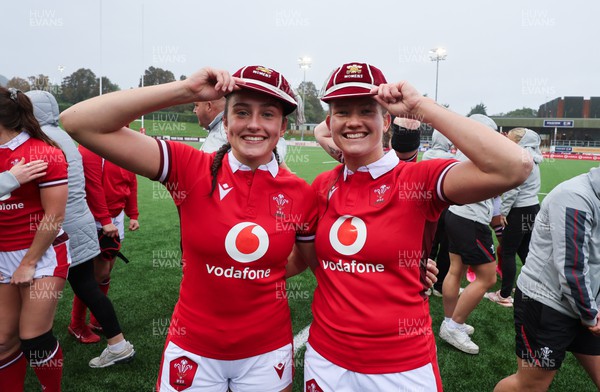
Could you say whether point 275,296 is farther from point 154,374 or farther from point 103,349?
point 103,349

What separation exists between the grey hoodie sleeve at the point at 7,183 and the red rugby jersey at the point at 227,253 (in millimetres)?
1331

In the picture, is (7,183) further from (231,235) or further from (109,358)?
(109,358)

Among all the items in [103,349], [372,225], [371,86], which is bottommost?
[103,349]

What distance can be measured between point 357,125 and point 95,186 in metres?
3.28

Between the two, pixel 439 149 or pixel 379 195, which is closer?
pixel 379 195

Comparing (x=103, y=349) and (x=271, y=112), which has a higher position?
(x=271, y=112)

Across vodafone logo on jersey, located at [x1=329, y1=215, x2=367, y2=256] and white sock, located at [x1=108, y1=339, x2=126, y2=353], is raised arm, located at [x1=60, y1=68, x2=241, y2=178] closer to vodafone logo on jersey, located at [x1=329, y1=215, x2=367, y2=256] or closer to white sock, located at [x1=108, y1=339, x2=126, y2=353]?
vodafone logo on jersey, located at [x1=329, y1=215, x2=367, y2=256]

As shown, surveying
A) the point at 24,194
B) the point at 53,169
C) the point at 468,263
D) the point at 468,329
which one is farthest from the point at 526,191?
the point at 24,194

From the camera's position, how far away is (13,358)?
264 centimetres

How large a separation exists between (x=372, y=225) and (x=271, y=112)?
0.73 meters

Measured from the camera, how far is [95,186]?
3971mm

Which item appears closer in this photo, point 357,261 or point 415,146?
point 357,261

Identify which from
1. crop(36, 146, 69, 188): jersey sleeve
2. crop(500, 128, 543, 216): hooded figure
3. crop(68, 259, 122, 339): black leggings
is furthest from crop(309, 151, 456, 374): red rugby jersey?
crop(500, 128, 543, 216): hooded figure

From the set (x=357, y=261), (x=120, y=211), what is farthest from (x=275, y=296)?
(x=120, y=211)
